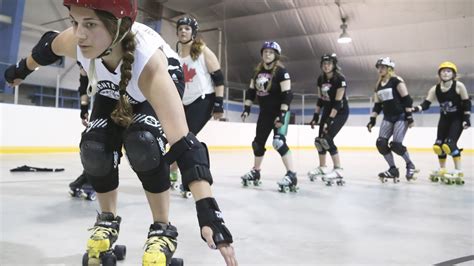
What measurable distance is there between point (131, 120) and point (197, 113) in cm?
183

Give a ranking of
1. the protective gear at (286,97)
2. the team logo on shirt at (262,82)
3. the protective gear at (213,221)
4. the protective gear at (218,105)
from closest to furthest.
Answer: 1. the protective gear at (213,221)
2. the protective gear at (218,105)
3. the protective gear at (286,97)
4. the team logo on shirt at (262,82)

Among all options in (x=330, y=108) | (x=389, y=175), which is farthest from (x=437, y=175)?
(x=330, y=108)

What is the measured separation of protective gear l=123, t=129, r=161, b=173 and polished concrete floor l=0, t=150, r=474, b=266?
403 millimetres

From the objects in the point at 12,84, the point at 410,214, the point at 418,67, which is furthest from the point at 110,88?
the point at 418,67

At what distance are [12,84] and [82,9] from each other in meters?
0.72

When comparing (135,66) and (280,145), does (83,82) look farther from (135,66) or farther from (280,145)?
(280,145)

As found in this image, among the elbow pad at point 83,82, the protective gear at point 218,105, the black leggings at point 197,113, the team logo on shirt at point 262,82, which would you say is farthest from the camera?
the team logo on shirt at point 262,82

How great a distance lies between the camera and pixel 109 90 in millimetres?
1423

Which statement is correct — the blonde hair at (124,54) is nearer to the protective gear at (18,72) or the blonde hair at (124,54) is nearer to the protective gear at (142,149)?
the protective gear at (142,149)

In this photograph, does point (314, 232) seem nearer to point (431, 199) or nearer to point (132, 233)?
point (132, 233)

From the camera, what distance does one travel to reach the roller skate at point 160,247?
48.3 inches

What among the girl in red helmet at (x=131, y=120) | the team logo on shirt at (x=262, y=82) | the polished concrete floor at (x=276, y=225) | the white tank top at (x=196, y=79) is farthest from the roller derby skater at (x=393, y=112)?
the girl in red helmet at (x=131, y=120)

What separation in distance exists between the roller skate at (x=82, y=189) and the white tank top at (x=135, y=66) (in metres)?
1.37

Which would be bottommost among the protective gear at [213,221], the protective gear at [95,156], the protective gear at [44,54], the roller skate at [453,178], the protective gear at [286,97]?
the roller skate at [453,178]
